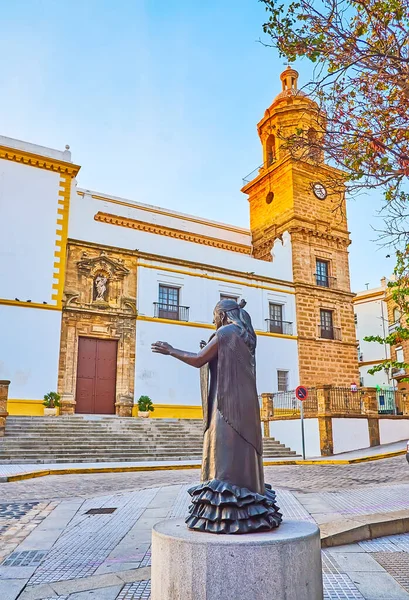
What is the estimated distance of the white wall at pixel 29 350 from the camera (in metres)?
17.0

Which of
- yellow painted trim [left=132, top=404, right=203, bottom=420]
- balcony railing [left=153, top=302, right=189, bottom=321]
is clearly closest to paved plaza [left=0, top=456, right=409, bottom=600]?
yellow painted trim [left=132, top=404, right=203, bottom=420]

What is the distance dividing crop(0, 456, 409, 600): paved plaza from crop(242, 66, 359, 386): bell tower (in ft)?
45.3

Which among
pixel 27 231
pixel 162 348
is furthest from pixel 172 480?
pixel 27 231

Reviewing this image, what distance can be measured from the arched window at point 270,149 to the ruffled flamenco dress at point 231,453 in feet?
80.3

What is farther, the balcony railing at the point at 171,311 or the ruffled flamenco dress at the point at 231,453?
the balcony railing at the point at 171,311

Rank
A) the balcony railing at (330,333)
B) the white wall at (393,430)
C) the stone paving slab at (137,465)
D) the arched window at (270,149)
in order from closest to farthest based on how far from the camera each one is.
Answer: the stone paving slab at (137,465)
the white wall at (393,430)
the balcony railing at (330,333)
the arched window at (270,149)

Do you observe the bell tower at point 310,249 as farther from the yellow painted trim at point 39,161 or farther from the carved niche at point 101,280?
the yellow painted trim at point 39,161

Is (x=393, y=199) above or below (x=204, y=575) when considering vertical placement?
above

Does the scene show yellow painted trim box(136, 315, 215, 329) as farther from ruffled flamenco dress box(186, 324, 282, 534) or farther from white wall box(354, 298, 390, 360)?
white wall box(354, 298, 390, 360)

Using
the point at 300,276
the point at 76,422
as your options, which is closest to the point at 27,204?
the point at 76,422

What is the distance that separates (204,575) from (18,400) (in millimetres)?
15818

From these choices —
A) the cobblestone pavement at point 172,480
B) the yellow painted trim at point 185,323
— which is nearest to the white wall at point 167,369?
the yellow painted trim at point 185,323

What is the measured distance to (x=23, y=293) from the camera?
17.9 m

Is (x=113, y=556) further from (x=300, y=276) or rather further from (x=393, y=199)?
(x=300, y=276)
